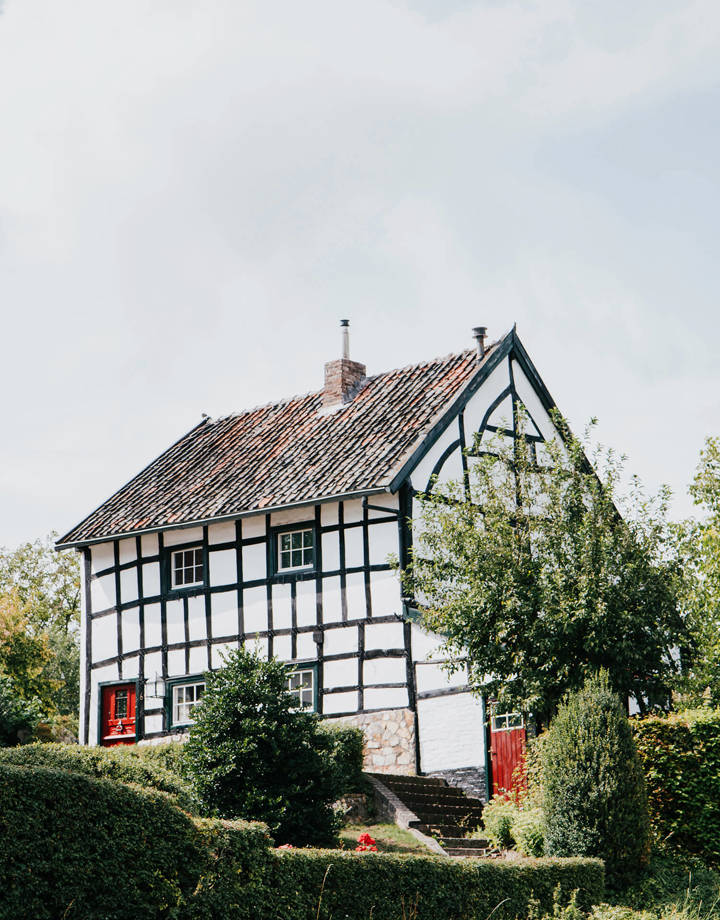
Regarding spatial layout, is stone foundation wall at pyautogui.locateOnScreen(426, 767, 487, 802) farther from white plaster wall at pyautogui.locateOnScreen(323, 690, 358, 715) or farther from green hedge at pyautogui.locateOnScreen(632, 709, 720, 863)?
green hedge at pyautogui.locateOnScreen(632, 709, 720, 863)

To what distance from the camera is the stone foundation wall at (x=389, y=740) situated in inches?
850

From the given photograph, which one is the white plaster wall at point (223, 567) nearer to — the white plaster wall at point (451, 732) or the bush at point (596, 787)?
the white plaster wall at point (451, 732)

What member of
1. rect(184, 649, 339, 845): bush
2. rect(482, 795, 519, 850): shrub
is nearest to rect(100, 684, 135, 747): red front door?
rect(482, 795, 519, 850): shrub

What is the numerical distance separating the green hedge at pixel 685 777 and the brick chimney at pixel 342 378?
12.0 metres

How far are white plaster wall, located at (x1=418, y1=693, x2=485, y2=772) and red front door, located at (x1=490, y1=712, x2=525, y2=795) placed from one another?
0.74 feet

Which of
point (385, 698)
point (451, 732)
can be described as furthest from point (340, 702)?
point (451, 732)

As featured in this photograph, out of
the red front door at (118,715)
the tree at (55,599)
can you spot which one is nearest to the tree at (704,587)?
the red front door at (118,715)

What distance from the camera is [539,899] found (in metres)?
13.4

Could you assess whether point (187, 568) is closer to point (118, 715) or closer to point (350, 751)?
point (118, 715)

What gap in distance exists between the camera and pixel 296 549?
2403 cm

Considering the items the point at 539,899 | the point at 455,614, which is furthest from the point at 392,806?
the point at 539,899

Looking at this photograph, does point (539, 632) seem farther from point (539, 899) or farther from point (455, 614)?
point (539, 899)

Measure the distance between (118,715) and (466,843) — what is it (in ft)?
33.4

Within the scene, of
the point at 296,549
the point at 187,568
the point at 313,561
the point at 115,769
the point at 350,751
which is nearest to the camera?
the point at 115,769
